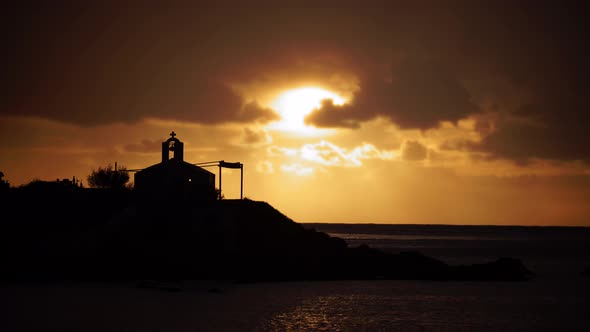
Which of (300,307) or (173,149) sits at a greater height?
(173,149)

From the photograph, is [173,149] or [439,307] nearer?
[439,307]

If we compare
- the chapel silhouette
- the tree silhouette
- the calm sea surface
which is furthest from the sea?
the tree silhouette

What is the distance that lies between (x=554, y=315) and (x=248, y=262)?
2219cm

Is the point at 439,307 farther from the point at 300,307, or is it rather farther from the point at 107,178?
the point at 107,178

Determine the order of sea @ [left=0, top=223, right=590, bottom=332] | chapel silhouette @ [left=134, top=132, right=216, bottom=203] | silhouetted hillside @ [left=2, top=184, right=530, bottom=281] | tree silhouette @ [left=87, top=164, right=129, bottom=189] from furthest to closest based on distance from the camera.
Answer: tree silhouette @ [left=87, top=164, right=129, bottom=189], chapel silhouette @ [left=134, top=132, right=216, bottom=203], silhouetted hillside @ [left=2, top=184, right=530, bottom=281], sea @ [left=0, top=223, right=590, bottom=332]

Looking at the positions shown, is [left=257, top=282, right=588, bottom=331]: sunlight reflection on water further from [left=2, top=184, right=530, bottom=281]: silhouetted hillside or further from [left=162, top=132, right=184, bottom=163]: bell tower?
[left=162, top=132, right=184, bottom=163]: bell tower

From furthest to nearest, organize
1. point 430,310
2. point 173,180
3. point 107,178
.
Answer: point 107,178
point 173,180
point 430,310

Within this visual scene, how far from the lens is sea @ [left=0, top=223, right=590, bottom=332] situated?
33344mm

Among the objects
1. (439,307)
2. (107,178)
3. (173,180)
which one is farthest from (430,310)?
(107,178)

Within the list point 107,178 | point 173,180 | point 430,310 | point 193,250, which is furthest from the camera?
point 107,178

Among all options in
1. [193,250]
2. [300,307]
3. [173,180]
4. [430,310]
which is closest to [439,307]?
[430,310]

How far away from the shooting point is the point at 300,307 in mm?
38656

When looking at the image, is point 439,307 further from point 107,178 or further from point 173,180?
point 107,178

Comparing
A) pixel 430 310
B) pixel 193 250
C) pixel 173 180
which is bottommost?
pixel 430 310
